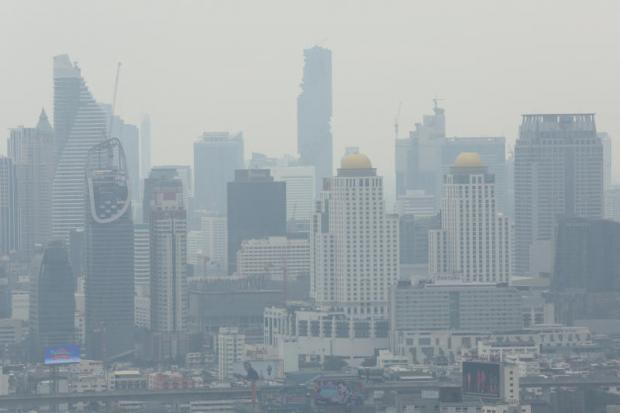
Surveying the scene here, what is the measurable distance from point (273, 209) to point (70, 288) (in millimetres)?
15413

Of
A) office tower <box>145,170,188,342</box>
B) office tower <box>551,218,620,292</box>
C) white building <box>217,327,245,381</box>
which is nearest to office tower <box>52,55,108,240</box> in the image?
office tower <box>145,170,188,342</box>

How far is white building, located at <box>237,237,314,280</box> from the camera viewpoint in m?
73.4

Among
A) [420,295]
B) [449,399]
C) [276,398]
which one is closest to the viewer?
[449,399]

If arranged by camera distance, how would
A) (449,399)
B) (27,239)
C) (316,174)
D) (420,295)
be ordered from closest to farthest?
(449,399), (420,295), (27,239), (316,174)

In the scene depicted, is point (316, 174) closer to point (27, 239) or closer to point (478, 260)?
point (27, 239)

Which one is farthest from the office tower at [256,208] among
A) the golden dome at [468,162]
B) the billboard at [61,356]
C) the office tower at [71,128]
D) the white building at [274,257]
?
the billboard at [61,356]

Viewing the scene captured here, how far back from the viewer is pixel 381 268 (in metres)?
64.7

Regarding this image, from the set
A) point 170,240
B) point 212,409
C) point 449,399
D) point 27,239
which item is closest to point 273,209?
point 27,239

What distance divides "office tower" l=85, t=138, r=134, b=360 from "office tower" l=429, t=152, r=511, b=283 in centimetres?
715

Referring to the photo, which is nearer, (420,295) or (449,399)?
(449,399)

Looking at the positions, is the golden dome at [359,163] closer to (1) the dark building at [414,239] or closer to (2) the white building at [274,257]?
(1) the dark building at [414,239]

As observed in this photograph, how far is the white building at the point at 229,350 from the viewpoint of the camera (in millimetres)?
57938

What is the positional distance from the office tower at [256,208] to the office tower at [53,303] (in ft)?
43.2

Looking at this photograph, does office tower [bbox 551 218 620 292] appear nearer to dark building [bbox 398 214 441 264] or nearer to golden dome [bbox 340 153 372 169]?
dark building [bbox 398 214 441 264]
